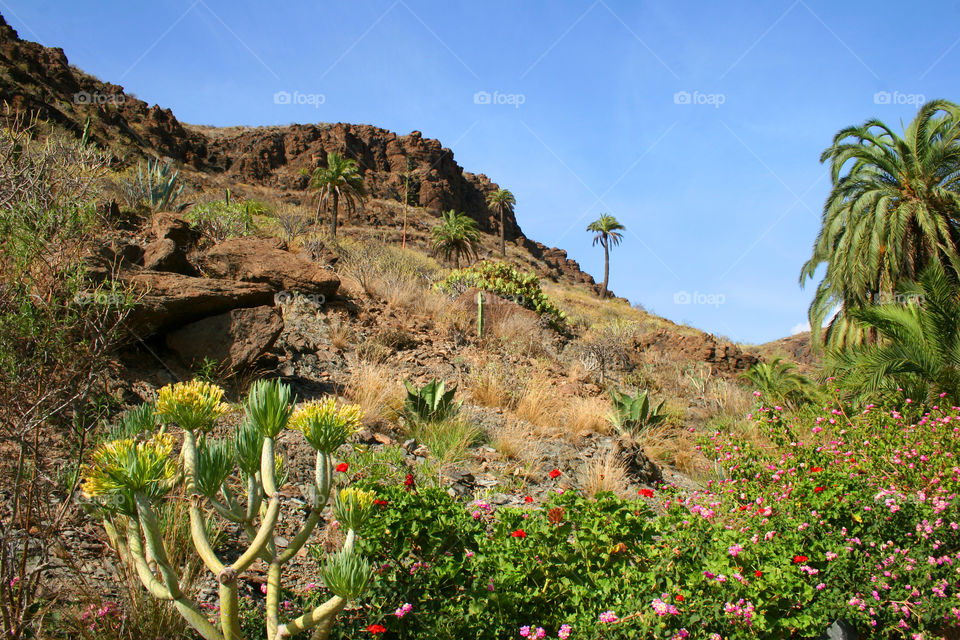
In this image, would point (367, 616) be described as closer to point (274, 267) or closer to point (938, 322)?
point (274, 267)

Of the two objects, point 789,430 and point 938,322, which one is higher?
point 938,322

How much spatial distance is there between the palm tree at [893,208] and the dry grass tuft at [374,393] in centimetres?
1051

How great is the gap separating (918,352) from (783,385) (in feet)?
11.8

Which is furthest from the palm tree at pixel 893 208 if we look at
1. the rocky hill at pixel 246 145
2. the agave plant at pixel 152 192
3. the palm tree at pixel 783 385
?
the rocky hill at pixel 246 145

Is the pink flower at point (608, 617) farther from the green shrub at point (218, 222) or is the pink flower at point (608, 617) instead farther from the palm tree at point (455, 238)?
the palm tree at point (455, 238)

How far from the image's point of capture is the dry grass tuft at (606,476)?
5211mm

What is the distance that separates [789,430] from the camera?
5.68 m

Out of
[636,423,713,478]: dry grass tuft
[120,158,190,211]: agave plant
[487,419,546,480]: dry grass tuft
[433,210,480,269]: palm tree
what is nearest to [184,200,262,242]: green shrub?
[120,158,190,211]: agave plant

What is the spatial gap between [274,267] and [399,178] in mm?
63832

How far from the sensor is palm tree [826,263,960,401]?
714 cm

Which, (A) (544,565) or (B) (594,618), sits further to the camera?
(A) (544,565)

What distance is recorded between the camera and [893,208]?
39.8ft

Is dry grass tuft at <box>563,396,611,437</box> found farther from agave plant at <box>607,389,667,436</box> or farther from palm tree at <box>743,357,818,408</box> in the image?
palm tree at <box>743,357,818,408</box>

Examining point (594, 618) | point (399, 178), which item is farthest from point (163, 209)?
point (399, 178)
